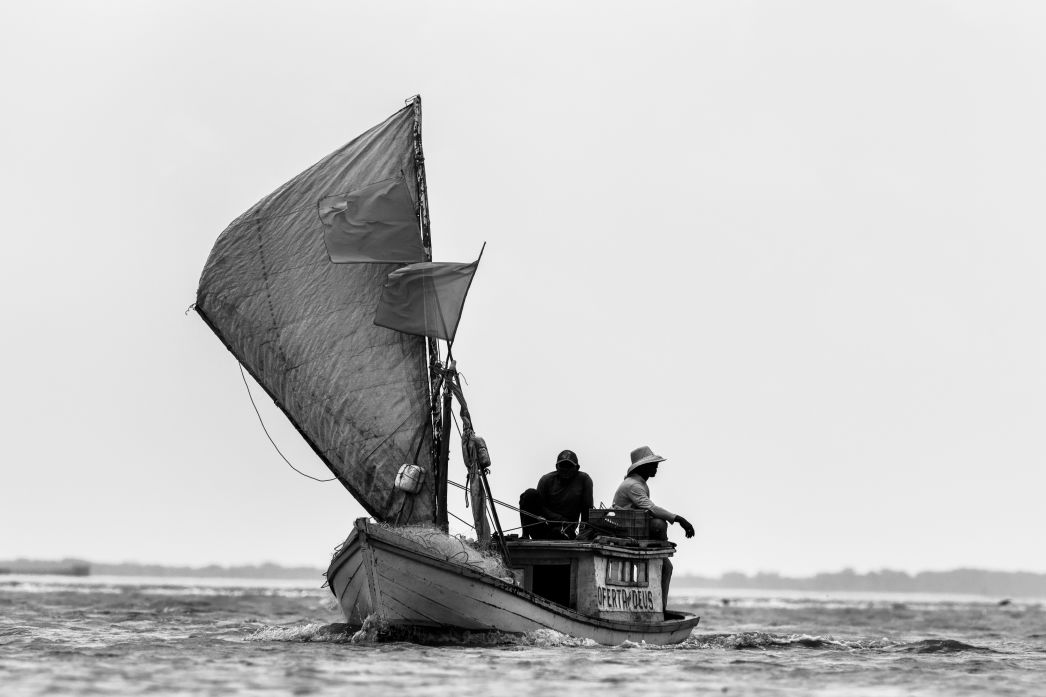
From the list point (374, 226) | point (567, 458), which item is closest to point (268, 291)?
point (374, 226)

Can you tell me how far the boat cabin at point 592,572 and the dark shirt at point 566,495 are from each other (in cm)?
95

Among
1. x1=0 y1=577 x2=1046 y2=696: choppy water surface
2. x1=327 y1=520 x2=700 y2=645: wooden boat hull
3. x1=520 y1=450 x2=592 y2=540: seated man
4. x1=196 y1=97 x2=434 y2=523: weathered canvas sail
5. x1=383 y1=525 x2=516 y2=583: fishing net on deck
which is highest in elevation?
x1=196 y1=97 x2=434 y2=523: weathered canvas sail

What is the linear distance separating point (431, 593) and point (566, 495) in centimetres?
422

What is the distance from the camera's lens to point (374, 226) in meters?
28.9

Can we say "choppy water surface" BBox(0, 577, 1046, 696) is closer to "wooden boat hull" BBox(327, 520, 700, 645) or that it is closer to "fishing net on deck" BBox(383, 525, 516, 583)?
"wooden boat hull" BBox(327, 520, 700, 645)

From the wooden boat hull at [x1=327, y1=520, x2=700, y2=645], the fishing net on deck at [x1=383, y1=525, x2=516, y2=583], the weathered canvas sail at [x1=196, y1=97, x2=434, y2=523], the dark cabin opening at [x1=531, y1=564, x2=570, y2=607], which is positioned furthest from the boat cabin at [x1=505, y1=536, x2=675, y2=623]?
the weathered canvas sail at [x1=196, y1=97, x2=434, y2=523]

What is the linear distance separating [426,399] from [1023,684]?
1193 cm

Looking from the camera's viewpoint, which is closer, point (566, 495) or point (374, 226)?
point (566, 495)

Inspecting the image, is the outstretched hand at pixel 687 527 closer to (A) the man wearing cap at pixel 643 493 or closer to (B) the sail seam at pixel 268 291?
(A) the man wearing cap at pixel 643 493

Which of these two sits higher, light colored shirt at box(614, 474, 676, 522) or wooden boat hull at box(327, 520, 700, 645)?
light colored shirt at box(614, 474, 676, 522)

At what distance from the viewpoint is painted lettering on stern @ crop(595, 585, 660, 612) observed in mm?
27219

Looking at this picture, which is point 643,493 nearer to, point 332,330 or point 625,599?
point 625,599

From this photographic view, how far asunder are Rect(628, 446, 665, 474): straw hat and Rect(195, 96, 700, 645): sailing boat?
5.03 feet

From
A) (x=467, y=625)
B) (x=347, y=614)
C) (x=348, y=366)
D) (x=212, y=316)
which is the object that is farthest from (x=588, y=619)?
(x=212, y=316)
